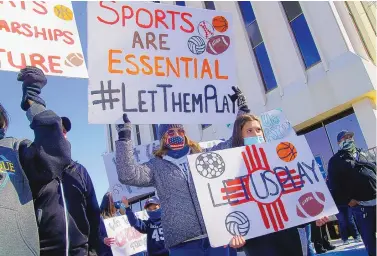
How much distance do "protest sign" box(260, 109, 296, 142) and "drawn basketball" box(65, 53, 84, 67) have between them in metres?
4.51

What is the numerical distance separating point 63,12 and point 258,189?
2306 millimetres

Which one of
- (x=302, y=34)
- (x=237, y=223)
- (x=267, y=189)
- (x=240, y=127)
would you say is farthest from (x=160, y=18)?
(x=302, y=34)

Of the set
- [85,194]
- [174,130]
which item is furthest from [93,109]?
[85,194]

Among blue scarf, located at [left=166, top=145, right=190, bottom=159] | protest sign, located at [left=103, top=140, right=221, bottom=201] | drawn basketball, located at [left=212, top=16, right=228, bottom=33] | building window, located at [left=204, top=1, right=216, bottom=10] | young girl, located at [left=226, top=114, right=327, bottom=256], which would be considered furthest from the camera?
building window, located at [left=204, top=1, right=216, bottom=10]

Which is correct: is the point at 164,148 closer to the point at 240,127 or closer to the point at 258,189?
the point at 240,127

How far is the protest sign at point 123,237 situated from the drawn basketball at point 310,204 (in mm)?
4733

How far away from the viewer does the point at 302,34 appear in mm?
9961

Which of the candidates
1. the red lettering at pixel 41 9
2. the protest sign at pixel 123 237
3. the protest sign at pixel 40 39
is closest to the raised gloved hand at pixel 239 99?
→ the protest sign at pixel 40 39

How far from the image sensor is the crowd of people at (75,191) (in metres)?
1.43

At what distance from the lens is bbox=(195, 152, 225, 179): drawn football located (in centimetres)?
220

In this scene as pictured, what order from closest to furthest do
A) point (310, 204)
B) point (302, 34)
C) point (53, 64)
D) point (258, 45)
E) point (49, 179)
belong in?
point (49, 179) → point (310, 204) → point (53, 64) → point (302, 34) → point (258, 45)

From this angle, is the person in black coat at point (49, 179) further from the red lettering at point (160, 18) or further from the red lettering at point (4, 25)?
the red lettering at point (160, 18)

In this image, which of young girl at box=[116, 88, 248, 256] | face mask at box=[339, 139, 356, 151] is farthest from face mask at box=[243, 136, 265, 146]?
face mask at box=[339, 139, 356, 151]

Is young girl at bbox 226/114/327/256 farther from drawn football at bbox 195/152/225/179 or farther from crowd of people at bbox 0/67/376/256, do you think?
drawn football at bbox 195/152/225/179
